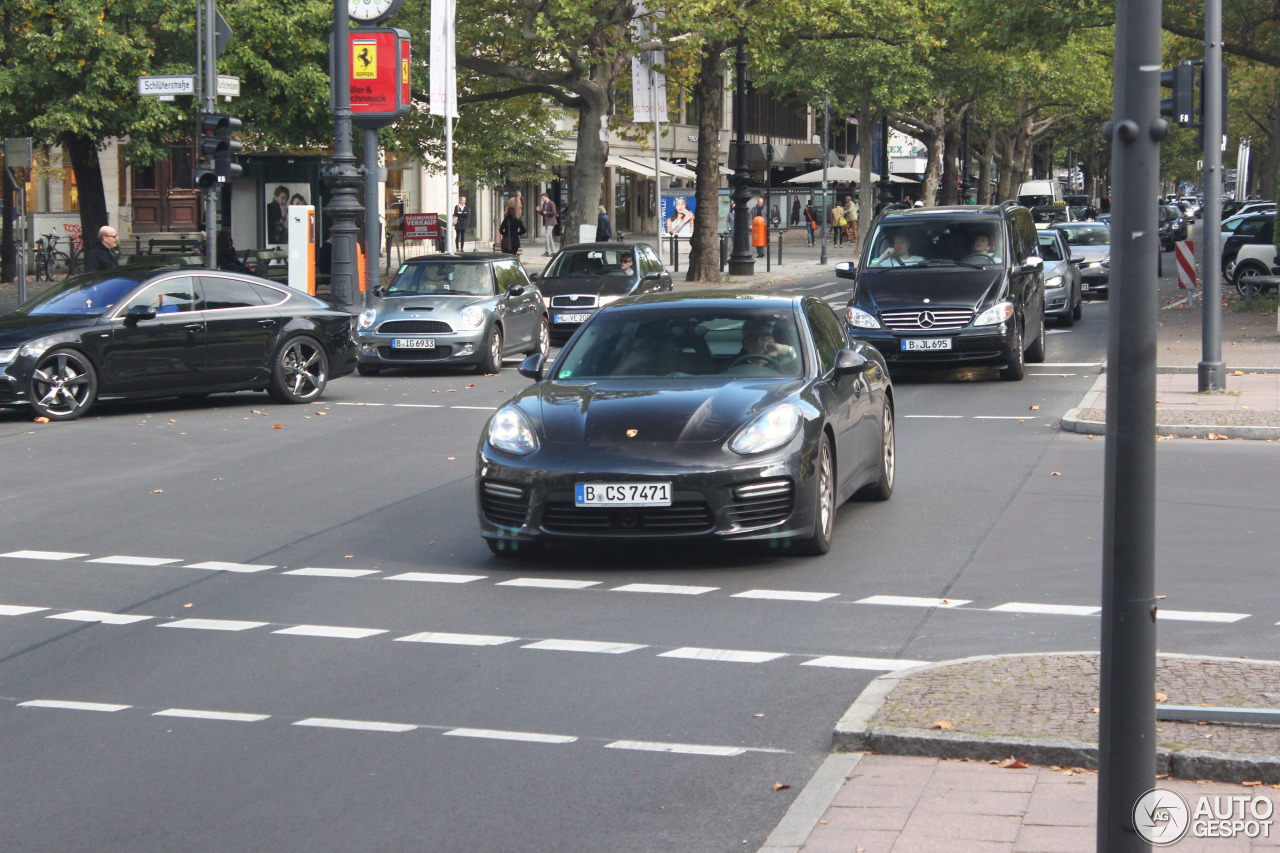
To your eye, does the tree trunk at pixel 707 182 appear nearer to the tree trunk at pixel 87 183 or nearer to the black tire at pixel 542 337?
the tree trunk at pixel 87 183

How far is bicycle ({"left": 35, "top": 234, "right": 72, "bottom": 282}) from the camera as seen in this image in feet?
134

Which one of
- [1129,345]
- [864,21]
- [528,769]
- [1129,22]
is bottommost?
[528,769]

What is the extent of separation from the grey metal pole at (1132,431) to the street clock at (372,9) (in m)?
23.6

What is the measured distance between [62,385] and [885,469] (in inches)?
348

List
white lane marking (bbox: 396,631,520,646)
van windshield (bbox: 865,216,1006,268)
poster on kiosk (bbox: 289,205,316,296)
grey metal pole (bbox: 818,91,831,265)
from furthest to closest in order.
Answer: grey metal pole (bbox: 818,91,831,265) → poster on kiosk (bbox: 289,205,316,296) → van windshield (bbox: 865,216,1006,268) → white lane marking (bbox: 396,631,520,646)

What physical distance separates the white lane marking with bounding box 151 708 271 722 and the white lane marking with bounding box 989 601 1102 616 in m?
3.50

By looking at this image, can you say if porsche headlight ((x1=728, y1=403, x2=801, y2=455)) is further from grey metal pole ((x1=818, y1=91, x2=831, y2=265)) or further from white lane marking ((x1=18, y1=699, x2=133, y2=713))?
grey metal pole ((x1=818, y1=91, x2=831, y2=265))

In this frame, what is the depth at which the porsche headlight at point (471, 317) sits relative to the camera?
2088cm

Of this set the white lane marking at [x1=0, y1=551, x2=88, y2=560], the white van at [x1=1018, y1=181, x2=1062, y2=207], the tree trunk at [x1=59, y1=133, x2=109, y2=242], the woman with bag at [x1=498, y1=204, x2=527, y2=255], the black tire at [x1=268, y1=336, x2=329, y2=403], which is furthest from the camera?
the white van at [x1=1018, y1=181, x2=1062, y2=207]

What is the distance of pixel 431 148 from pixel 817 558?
30.1 meters

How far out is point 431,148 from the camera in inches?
1491

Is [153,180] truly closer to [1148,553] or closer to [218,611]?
[218,611]

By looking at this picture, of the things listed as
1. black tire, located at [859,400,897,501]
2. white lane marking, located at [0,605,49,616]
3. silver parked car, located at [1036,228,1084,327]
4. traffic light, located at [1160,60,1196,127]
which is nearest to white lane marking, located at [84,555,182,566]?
white lane marking, located at [0,605,49,616]

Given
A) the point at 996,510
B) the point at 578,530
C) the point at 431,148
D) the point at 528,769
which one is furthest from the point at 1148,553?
the point at 431,148
